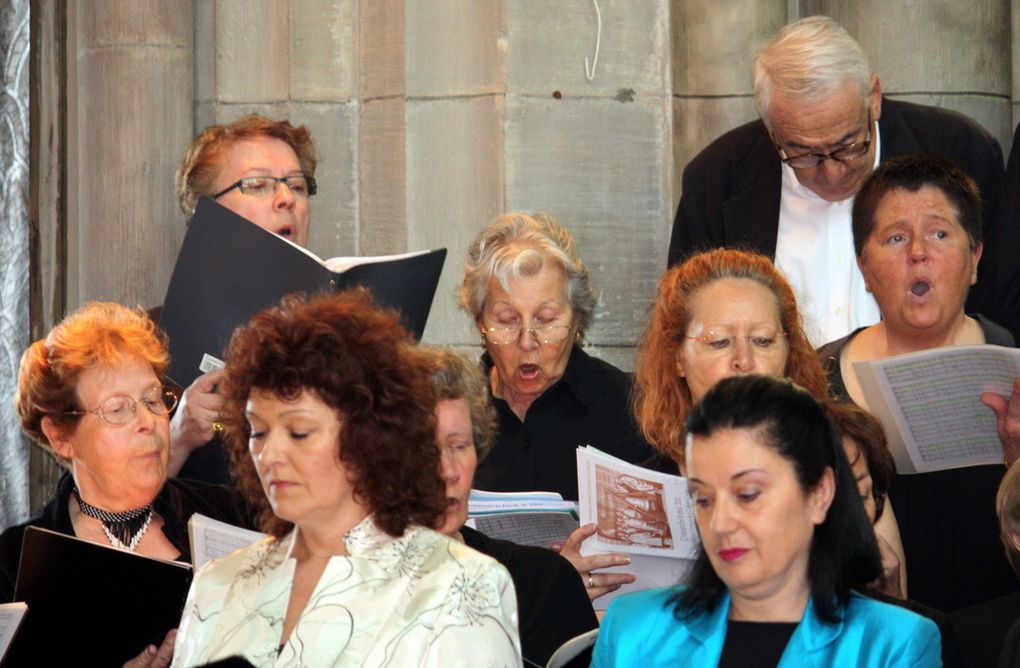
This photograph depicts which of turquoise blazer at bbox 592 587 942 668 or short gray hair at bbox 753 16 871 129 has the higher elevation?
short gray hair at bbox 753 16 871 129

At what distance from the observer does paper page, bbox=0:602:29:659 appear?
3504 mm

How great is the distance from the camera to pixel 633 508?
13.3ft

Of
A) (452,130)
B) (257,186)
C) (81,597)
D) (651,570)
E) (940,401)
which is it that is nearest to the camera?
(81,597)

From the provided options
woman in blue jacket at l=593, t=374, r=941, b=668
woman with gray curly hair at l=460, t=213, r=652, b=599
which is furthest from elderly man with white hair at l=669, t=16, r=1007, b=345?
woman in blue jacket at l=593, t=374, r=941, b=668

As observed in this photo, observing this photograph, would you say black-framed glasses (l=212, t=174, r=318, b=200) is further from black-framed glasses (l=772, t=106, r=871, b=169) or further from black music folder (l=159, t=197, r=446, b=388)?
black-framed glasses (l=772, t=106, r=871, b=169)

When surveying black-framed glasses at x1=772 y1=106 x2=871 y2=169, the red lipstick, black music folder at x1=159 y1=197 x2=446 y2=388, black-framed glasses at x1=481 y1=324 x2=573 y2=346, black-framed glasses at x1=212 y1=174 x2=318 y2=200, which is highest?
black-framed glasses at x1=772 y1=106 x2=871 y2=169

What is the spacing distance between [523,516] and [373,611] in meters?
1.25

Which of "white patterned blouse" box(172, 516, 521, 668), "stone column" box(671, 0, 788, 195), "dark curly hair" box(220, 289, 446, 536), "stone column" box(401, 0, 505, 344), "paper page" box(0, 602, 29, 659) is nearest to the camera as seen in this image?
"white patterned blouse" box(172, 516, 521, 668)

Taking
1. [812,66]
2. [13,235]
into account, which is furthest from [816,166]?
[13,235]

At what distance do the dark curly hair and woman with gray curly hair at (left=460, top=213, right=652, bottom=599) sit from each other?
1.51m

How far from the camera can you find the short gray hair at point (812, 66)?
475 cm

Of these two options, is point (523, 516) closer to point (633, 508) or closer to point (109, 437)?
point (633, 508)

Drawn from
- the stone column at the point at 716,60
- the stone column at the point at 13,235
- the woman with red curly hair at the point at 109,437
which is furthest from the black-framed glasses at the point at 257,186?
the stone column at the point at 13,235

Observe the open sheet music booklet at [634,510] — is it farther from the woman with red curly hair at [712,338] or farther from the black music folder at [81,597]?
the black music folder at [81,597]
